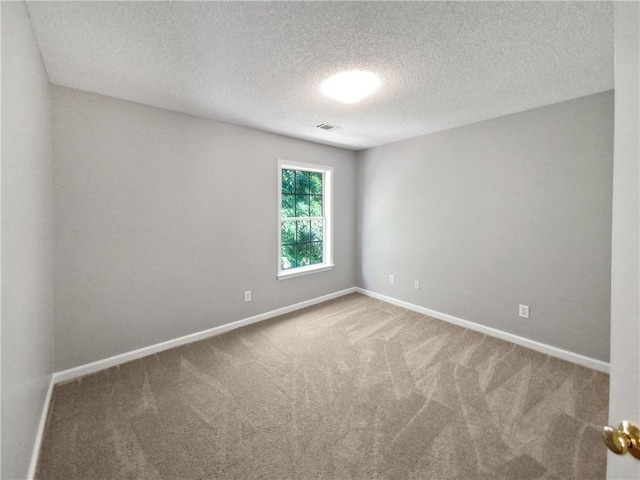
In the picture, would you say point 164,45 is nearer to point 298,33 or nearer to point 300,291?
point 298,33

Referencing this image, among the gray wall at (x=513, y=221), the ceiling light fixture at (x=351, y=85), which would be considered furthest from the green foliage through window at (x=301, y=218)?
the ceiling light fixture at (x=351, y=85)

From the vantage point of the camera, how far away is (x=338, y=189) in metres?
4.35

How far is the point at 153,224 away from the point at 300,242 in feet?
6.38

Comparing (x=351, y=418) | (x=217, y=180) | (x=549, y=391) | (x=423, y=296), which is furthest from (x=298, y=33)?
(x=423, y=296)

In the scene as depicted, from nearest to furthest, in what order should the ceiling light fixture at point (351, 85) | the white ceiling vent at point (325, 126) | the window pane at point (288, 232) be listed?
the ceiling light fixture at point (351, 85), the white ceiling vent at point (325, 126), the window pane at point (288, 232)

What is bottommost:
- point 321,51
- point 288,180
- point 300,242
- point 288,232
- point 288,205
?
point 300,242

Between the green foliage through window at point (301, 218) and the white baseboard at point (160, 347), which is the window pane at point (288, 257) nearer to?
the green foliage through window at point (301, 218)

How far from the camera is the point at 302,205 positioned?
160 inches

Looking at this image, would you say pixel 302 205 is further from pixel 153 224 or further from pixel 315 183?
pixel 153 224

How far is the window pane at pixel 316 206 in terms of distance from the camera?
4198 mm

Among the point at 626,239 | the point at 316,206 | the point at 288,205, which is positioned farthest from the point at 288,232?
the point at 626,239

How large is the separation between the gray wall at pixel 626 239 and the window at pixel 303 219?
3.21 m

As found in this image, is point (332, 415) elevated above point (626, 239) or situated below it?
below

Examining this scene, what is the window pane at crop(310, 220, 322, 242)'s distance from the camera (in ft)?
13.9
